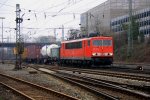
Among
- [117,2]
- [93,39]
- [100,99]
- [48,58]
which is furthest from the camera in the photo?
[117,2]

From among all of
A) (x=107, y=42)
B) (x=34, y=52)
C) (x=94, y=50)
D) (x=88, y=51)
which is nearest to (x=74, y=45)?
(x=88, y=51)

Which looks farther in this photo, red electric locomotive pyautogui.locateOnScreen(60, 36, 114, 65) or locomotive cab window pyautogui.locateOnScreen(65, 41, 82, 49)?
locomotive cab window pyautogui.locateOnScreen(65, 41, 82, 49)

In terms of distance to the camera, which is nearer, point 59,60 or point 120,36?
point 59,60

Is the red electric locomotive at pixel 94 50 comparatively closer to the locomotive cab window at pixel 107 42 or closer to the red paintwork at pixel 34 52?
the locomotive cab window at pixel 107 42

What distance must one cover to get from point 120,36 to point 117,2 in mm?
29017

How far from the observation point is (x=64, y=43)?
44219 millimetres

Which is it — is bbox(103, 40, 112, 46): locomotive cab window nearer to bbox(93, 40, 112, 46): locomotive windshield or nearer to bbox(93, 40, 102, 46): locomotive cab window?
bbox(93, 40, 112, 46): locomotive windshield

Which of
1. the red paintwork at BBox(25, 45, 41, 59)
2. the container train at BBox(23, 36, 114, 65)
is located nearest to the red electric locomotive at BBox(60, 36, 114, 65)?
the container train at BBox(23, 36, 114, 65)

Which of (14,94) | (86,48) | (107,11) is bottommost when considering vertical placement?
(14,94)

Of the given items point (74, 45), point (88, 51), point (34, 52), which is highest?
point (74, 45)

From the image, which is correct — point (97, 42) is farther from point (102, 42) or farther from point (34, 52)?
point (34, 52)

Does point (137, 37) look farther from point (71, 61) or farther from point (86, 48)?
point (86, 48)

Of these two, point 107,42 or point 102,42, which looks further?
point 107,42

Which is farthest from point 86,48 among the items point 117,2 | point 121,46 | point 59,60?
point 117,2
